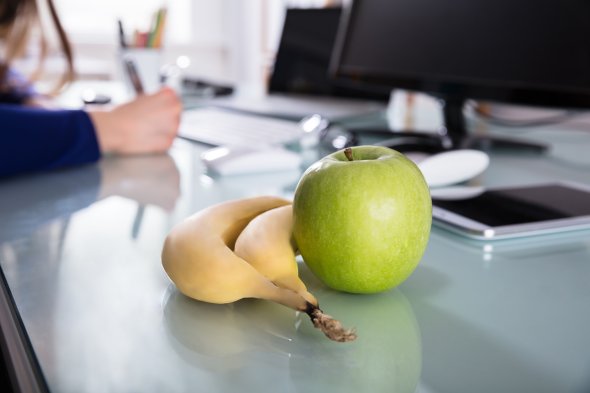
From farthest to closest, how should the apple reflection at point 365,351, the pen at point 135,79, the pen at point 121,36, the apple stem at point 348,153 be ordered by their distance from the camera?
the pen at point 121,36 < the pen at point 135,79 < the apple stem at point 348,153 < the apple reflection at point 365,351

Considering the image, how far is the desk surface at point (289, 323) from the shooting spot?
300mm

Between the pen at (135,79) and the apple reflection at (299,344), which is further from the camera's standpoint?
the pen at (135,79)

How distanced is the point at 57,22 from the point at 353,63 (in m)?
0.65

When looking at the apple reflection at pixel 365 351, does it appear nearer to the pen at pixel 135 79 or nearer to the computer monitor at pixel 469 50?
the computer monitor at pixel 469 50

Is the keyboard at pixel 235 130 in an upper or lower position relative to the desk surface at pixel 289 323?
lower

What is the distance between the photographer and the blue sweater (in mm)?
782

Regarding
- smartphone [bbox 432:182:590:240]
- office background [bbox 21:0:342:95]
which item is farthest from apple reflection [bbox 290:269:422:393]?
office background [bbox 21:0:342:95]

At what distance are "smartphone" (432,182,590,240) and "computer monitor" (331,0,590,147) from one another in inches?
10.2

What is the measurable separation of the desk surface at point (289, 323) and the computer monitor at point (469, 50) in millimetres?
405

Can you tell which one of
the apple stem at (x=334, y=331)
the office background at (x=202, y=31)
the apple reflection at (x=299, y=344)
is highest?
the apple stem at (x=334, y=331)

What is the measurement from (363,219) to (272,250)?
66 millimetres

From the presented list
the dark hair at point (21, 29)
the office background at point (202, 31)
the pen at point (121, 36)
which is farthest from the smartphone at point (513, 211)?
the office background at point (202, 31)

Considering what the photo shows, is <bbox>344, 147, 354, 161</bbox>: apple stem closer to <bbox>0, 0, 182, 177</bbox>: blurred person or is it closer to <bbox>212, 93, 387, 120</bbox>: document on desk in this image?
<bbox>0, 0, 182, 177</bbox>: blurred person

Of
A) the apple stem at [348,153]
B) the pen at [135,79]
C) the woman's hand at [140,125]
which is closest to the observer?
the apple stem at [348,153]
